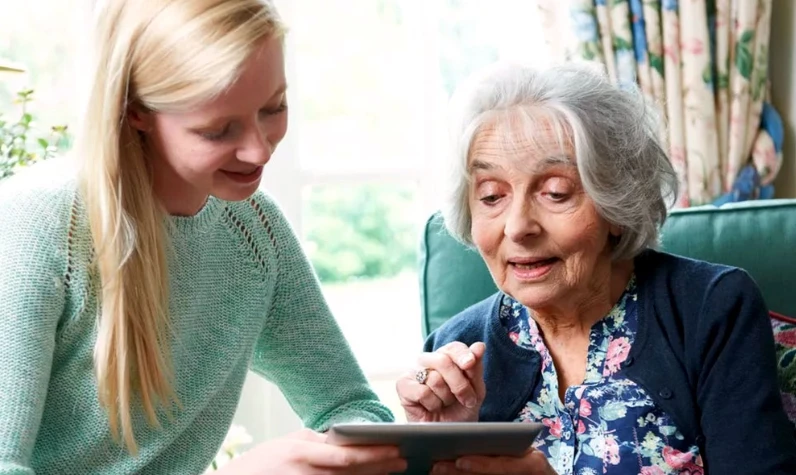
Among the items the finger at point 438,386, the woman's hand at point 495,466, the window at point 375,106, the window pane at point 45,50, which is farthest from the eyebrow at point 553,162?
the window pane at point 45,50

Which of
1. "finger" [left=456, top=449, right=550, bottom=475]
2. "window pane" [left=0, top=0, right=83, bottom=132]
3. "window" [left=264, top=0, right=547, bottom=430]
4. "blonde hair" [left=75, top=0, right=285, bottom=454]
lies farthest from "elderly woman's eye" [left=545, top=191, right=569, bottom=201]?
"window pane" [left=0, top=0, right=83, bottom=132]

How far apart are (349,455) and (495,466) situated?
0.79 ft

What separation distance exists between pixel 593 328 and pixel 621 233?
176mm

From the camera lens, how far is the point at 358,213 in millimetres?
3395

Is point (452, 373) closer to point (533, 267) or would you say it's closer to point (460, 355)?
point (460, 355)

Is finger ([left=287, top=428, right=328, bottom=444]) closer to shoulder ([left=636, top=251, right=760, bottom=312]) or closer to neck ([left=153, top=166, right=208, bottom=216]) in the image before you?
neck ([left=153, top=166, right=208, bottom=216])

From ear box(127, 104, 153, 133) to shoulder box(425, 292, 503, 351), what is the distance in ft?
2.38

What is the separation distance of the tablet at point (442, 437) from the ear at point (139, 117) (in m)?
0.52

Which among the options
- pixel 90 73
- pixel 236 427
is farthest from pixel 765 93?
pixel 90 73

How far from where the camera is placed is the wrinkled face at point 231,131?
1447 mm

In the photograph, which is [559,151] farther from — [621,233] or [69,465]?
[69,465]

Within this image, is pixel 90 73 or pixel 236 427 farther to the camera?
pixel 236 427

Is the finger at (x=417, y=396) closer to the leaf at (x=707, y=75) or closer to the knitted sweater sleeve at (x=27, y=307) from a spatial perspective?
the knitted sweater sleeve at (x=27, y=307)

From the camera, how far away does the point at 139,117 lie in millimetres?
1521
